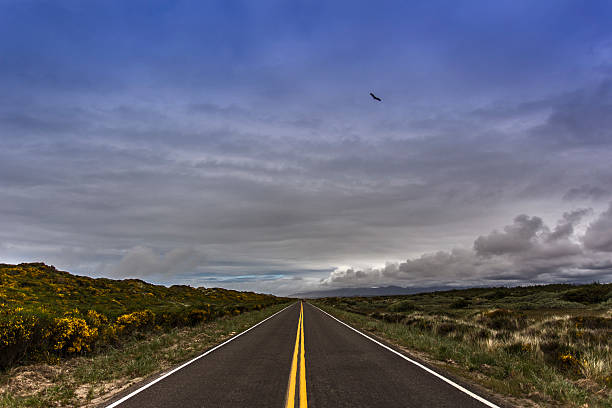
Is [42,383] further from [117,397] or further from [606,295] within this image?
[606,295]

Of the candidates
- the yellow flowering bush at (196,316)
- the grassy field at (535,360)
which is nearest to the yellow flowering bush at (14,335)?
the grassy field at (535,360)

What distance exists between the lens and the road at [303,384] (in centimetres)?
661

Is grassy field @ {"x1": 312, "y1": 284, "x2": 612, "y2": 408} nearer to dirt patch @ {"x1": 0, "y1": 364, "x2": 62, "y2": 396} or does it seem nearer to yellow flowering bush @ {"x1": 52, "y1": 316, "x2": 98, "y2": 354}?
dirt patch @ {"x1": 0, "y1": 364, "x2": 62, "y2": 396}

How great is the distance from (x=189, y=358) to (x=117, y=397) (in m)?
4.68

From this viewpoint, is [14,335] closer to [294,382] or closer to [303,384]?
[294,382]

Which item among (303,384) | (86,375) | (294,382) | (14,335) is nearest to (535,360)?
(303,384)

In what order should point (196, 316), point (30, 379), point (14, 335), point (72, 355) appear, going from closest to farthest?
point (30, 379)
point (14, 335)
point (72, 355)
point (196, 316)

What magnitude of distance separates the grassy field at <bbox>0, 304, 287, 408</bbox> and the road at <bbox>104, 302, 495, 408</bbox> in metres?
0.94

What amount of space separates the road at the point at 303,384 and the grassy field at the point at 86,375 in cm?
94

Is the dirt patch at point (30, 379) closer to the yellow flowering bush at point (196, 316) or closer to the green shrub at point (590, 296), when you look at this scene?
the yellow flowering bush at point (196, 316)

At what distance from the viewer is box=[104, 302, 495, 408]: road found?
21.7 feet

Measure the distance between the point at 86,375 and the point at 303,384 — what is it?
5.87m

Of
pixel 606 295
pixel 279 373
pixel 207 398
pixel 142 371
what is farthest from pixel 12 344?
pixel 606 295

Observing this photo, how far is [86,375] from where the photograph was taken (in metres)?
9.16
